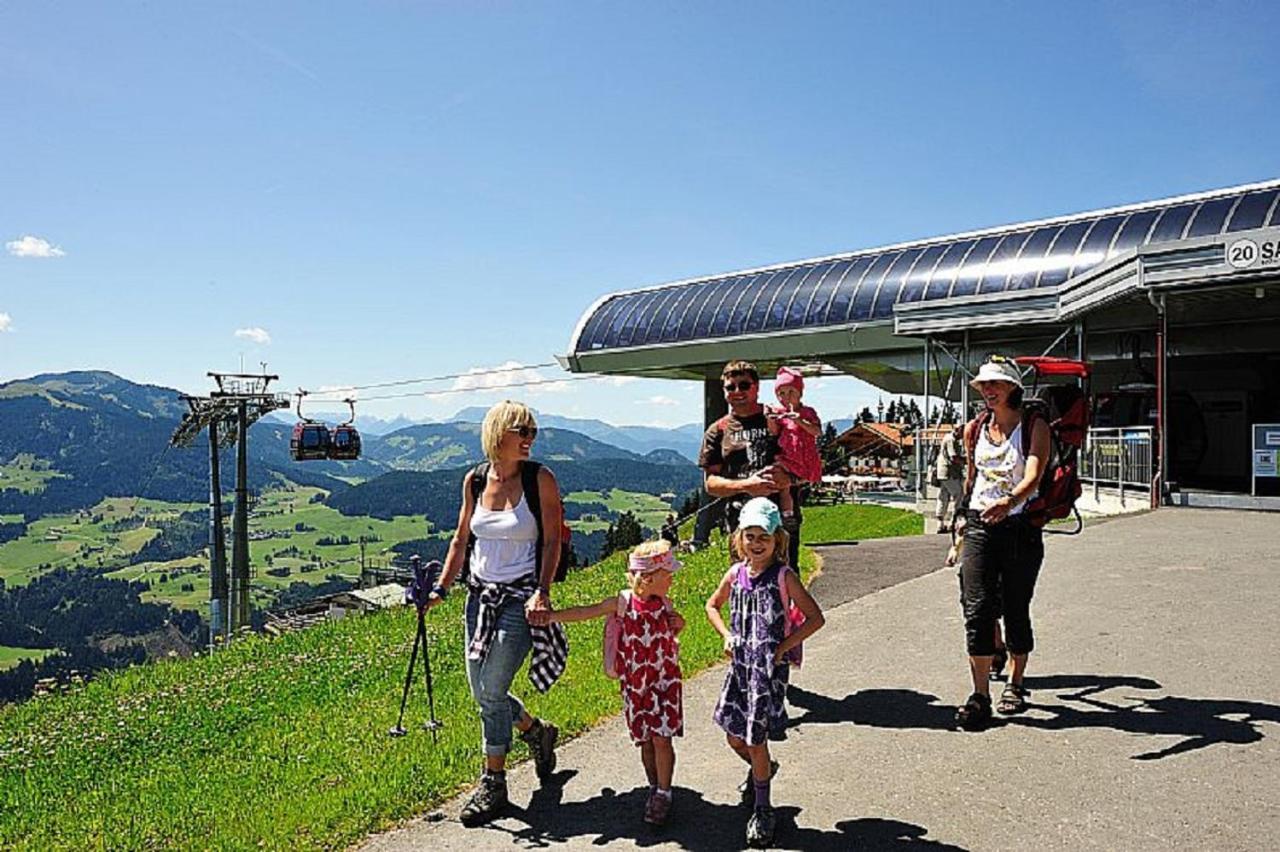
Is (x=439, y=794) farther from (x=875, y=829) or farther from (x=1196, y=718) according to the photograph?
(x=1196, y=718)

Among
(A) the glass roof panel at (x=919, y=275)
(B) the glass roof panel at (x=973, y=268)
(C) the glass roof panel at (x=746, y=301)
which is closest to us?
(B) the glass roof panel at (x=973, y=268)

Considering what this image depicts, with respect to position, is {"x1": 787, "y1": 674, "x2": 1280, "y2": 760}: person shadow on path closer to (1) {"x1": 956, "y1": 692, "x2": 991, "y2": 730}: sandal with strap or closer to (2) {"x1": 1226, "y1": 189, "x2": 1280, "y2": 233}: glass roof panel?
(1) {"x1": 956, "y1": 692, "x2": 991, "y2": 730}: sandal with strap

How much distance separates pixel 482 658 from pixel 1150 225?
26576mm

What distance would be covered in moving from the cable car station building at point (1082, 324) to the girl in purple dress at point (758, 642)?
14.5m

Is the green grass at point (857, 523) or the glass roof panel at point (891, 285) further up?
the glass roof panel at point (891, 285)

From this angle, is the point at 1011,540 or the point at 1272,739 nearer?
the point at 1272,739

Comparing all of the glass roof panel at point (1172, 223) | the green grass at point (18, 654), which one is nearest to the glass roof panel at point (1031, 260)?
the glass roof panel at point (1172, 223)

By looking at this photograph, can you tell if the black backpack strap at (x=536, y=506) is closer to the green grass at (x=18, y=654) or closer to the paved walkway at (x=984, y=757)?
the paved walkway at (x=984, y=757)

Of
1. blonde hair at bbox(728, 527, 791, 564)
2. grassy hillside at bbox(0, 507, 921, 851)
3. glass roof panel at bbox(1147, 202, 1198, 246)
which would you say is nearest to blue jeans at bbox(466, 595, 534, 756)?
grassy hillside at bbox(0, 507, 921, 851)

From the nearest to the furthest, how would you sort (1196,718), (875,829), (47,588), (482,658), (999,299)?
(875,829) → (482,658) → (1196,718) → (999,299) → (47,588)

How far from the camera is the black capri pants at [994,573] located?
19.1 ft

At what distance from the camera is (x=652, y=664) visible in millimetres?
4668

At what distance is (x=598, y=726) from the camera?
242 inches

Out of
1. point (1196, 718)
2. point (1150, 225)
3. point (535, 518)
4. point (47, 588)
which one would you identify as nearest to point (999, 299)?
point (1150, 225)
